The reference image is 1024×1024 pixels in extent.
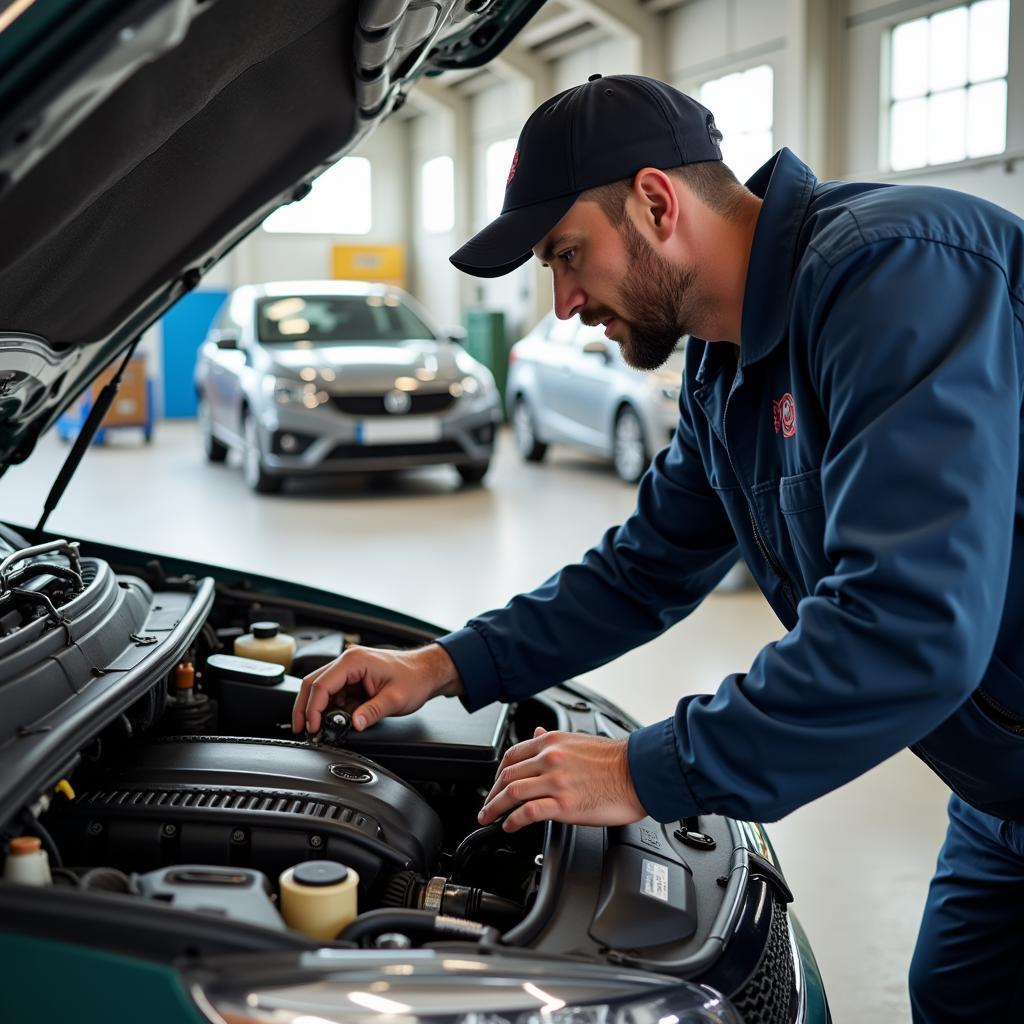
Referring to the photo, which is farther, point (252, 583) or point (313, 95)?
point (252, 583)

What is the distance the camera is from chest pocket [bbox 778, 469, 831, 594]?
1.26 metres

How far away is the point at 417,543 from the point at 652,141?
458cm

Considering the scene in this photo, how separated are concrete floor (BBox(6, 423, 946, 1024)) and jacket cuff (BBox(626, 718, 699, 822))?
112 centimetres

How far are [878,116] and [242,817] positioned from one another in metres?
7.57

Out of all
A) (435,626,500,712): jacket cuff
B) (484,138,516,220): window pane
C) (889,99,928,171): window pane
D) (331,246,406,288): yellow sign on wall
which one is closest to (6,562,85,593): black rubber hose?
(435,626,500,712): jacket cuff

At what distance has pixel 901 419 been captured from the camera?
1.06 meters

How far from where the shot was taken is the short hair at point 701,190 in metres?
1.25

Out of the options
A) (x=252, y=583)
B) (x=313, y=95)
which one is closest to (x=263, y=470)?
(x=252, y=583)

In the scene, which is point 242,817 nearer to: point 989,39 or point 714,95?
point 989,39

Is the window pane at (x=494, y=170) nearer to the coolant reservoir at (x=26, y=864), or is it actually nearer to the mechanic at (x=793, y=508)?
the mechanic at (x=793, y=508)

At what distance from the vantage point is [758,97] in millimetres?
8703

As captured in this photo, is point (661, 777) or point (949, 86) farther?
point (949, 86)

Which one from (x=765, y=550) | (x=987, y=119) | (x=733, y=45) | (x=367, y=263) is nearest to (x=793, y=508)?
(x=765, y=550)

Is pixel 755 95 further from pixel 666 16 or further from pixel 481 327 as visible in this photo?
pixel 481 327
